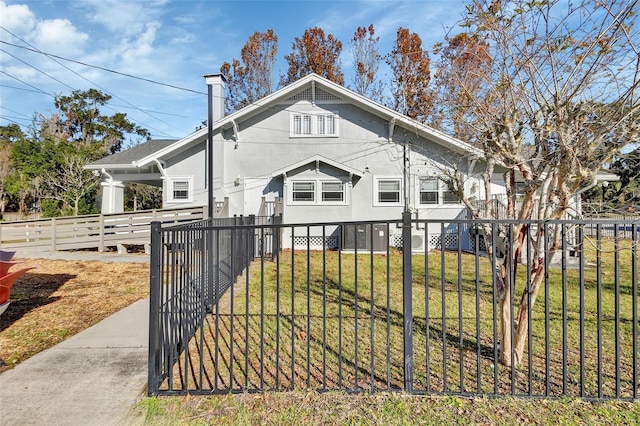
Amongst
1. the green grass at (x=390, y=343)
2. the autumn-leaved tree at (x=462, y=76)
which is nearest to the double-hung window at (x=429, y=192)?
the green grass at (x=390, y=343)

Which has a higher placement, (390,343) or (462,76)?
(462,76)

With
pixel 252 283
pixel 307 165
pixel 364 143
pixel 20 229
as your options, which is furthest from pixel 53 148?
pixel 252 283

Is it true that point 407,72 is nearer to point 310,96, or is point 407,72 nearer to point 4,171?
point 310,96

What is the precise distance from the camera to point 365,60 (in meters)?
21.5

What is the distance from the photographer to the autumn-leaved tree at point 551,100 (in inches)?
109

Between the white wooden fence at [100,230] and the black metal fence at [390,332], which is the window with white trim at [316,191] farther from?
the black metal fence at [390,332]

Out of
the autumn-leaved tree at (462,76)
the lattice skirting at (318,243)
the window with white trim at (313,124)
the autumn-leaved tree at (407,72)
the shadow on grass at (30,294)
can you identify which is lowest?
the shadow on grass at (30,294)

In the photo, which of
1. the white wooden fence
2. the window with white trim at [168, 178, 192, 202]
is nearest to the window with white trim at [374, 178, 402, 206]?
the white wooden fence

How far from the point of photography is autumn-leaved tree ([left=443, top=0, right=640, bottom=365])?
9.11 feet

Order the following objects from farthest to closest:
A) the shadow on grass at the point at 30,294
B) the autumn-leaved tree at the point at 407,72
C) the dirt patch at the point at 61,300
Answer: the autumn-leaved tree at the point at 407,72, the shadow on grass at the point at 30,294, the dirt patch at the point at 61,300

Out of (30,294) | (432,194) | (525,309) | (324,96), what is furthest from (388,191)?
(30,294)

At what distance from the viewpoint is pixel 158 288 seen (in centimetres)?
275

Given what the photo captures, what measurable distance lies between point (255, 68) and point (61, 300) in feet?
68.5

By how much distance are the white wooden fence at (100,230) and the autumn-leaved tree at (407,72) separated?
9.21 m
